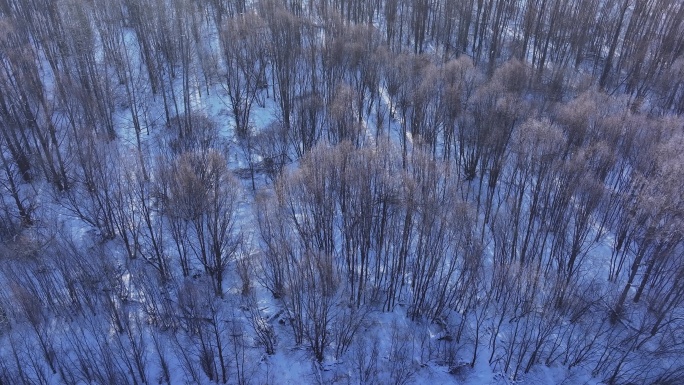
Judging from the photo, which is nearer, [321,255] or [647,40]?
[321,255]

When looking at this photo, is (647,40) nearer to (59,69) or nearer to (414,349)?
(414,349)

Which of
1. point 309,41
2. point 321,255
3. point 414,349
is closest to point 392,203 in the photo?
point 321,255

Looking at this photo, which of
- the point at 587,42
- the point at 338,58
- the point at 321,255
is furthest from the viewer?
the point at 587,42

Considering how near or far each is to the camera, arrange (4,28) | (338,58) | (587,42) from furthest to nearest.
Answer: (587,42), (338,58), (4,28)

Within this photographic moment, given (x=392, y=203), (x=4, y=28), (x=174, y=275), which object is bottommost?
(x=174, y=275)

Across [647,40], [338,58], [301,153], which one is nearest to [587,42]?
[647,40]

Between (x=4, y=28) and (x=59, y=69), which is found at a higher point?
(x=4, y=28)

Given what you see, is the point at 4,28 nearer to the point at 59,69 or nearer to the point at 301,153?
the point at 59,69
